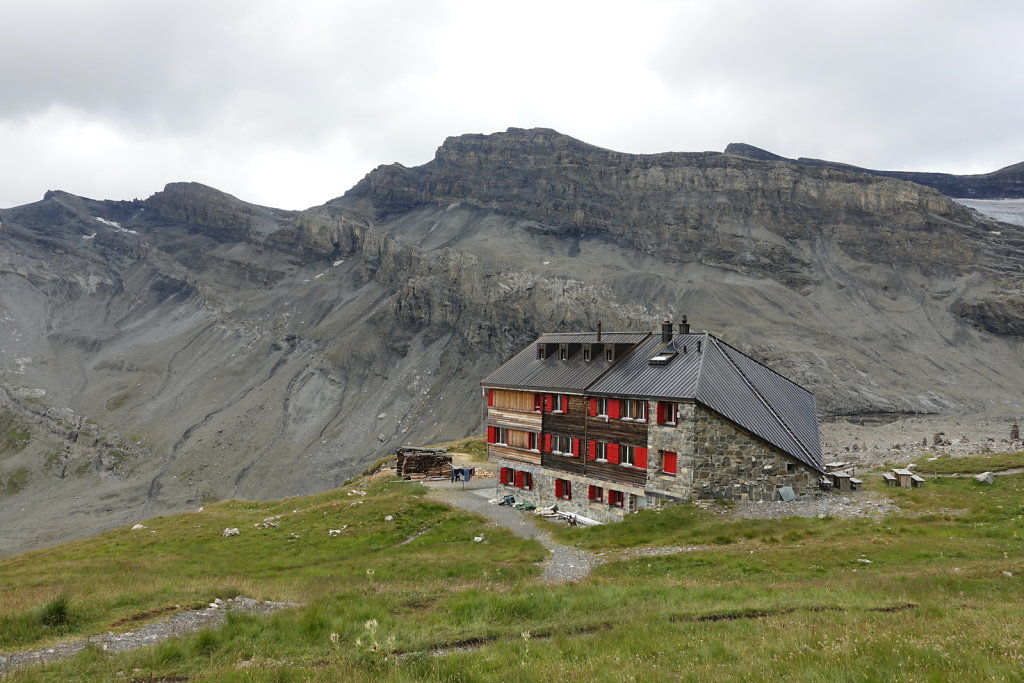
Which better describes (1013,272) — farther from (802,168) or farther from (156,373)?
(156,373)

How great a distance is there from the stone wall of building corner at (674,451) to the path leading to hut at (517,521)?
6.59 m

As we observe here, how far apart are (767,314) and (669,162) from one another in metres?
74.1

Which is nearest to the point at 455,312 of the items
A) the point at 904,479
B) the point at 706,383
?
the point at 706,383

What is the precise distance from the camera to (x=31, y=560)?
3338cm

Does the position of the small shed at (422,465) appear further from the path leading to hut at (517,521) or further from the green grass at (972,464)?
the green grass at (972,464)

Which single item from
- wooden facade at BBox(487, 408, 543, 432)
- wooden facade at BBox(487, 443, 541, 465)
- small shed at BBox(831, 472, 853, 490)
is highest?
wooden facade at BBox(487, 408, 543, 432)

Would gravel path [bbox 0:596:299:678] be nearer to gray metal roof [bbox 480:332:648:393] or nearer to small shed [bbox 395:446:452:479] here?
gray metal roof [bbox 480:332:648:393]

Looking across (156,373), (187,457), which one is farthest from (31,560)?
(156,373)

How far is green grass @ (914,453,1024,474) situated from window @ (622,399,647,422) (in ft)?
67.9

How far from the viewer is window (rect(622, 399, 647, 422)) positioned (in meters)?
32.7

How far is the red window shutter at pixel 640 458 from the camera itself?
32281 mm

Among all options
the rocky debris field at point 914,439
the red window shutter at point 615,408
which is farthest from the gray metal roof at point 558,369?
the rocky debris field at point 914,439

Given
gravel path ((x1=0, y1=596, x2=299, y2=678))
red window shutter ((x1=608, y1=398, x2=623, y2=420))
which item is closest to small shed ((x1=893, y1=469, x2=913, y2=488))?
red window shutter ((x1=608, y1=398, x2=623, y2=420))

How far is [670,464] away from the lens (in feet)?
102
